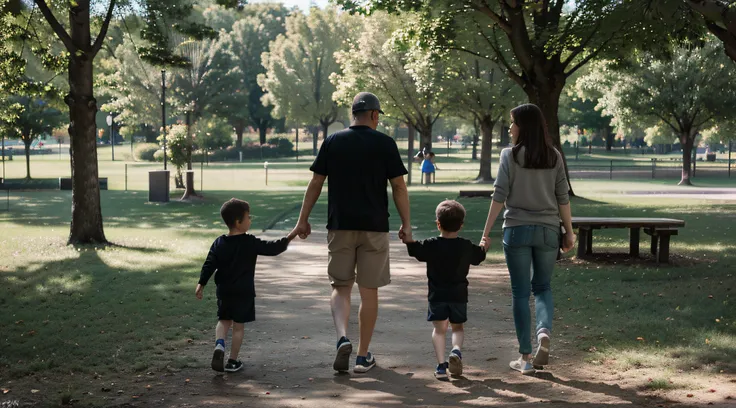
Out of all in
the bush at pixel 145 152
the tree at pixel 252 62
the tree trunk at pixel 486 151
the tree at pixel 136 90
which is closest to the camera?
the tree trunk at pixel 486 151

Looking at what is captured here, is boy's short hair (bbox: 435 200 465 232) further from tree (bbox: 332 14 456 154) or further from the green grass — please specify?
tree (bbox: 332 14 456 154)

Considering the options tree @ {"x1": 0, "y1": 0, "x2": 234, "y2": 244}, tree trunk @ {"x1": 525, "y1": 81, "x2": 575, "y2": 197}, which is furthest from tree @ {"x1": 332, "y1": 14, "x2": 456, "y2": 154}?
tree @ {"x1": 0, "y1": 0, "x2": 234, "y2": 244}

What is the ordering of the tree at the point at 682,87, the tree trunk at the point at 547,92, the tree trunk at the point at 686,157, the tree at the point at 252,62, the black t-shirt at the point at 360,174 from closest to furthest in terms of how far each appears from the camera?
the black t-shirt at the point at 360,174
the tree trunk at the point at 547,92
the tree at the point at 682,87
the tree trunk at the point at 686,157
the tree at the point at 252,62

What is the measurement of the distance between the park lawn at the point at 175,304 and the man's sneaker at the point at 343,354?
4.13 ft

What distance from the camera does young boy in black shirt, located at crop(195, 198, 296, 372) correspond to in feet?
21.5

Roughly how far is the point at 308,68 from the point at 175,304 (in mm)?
63532

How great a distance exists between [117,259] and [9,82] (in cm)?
489

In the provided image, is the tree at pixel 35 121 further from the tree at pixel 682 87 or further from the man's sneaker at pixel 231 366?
the man's sneaker at pixel 231 366

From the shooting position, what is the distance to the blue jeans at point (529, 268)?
6.45 metres

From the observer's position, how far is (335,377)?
6.49m

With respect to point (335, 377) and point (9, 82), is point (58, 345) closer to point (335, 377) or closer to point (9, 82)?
point (335, 377)

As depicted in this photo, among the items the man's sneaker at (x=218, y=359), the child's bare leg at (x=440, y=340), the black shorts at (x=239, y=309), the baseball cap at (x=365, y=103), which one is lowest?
the man's sneaker at (x=218, y=359)

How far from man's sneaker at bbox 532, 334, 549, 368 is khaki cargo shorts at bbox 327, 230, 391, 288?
118 centimetres

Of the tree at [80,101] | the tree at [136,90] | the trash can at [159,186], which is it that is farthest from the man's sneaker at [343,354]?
the tree at [136,90]
